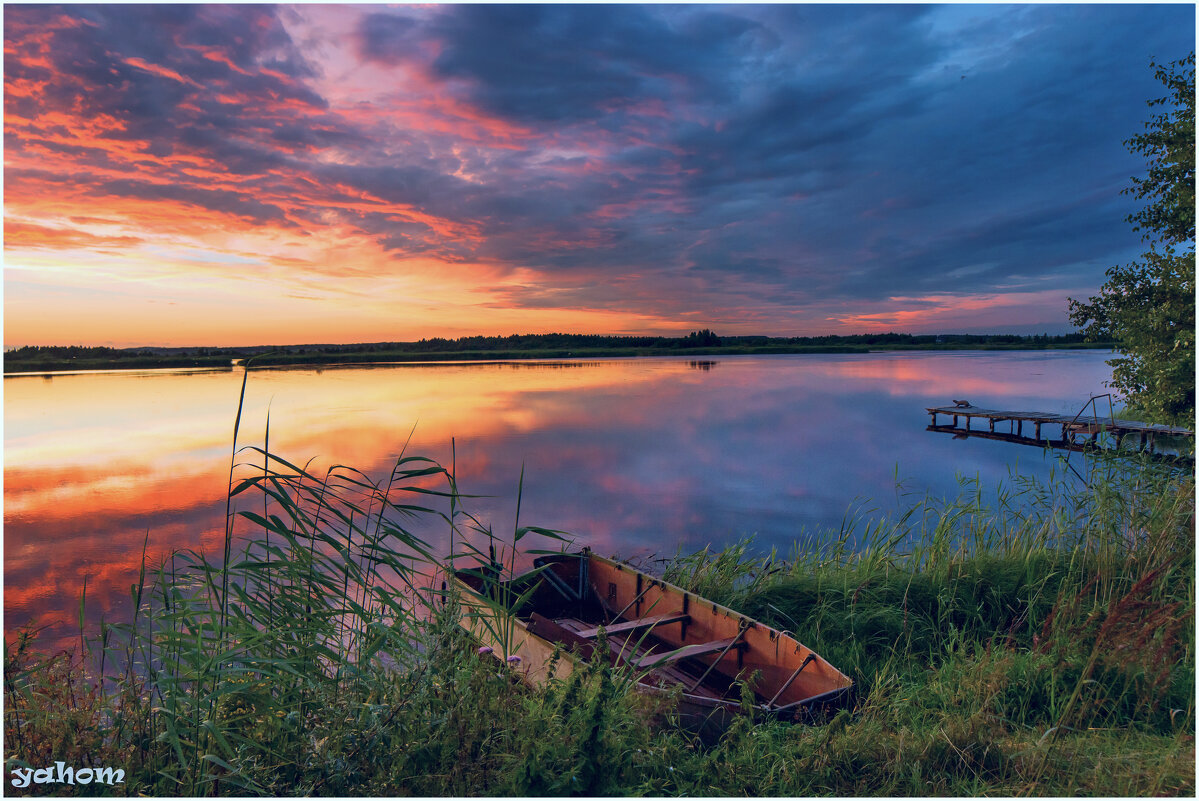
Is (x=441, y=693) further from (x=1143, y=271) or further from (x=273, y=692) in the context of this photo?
(x=1143, y=271)

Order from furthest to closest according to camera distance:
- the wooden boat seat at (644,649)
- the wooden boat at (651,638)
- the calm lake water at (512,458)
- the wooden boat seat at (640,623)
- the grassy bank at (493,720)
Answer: the calm lake water at (512,458) → the wooden boat seat at (640,623) → the wooden boat seat at (644,649) → the wooden boat at (651,638) → the grassy bank at (493,720)

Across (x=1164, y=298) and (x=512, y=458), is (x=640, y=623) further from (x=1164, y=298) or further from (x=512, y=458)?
(x=512, y=458)

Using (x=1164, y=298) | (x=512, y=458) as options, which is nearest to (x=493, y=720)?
(x=1164, y=298)

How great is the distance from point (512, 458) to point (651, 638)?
18.7m

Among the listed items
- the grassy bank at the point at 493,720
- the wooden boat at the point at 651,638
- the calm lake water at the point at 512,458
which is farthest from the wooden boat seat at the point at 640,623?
the calm lake water at the point at 512,458

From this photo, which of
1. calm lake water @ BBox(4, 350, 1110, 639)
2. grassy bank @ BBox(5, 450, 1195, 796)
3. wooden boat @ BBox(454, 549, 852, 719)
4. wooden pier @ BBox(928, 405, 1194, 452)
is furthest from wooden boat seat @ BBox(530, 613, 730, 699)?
wooden pier @ BBox(928, 405, 1194, 452)

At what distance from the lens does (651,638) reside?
7699 mm

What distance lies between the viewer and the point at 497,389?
177ft

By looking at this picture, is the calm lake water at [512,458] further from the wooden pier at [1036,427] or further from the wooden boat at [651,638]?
the wooden boat at [651,638]

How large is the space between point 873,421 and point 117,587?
1460 inches

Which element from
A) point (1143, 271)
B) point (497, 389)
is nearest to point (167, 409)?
point (497, 389)

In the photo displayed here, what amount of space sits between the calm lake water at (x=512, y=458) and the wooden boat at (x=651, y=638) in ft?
15.2

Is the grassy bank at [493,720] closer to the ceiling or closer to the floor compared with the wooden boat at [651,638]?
closer to the ceiling

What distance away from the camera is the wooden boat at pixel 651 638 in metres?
4.93
